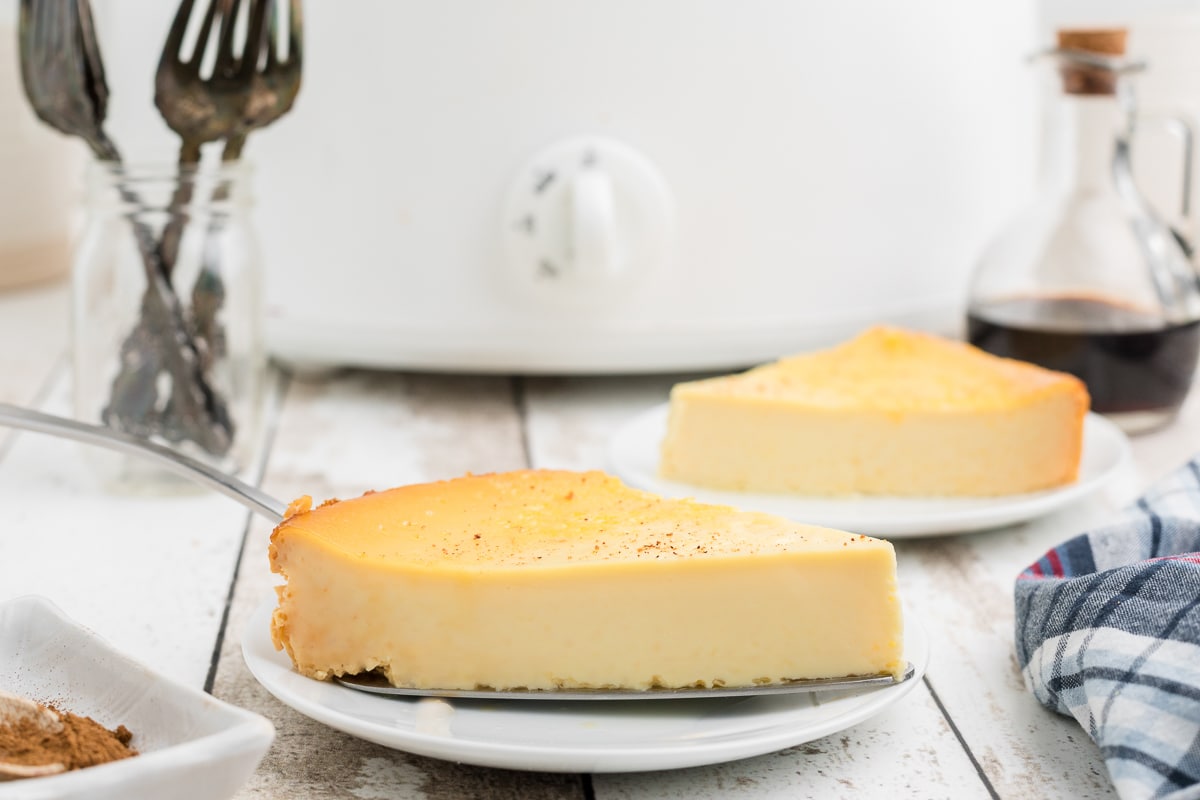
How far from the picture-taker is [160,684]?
50 centimetres

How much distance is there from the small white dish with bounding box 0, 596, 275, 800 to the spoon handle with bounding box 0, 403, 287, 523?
14 cm

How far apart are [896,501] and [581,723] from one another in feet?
1.19

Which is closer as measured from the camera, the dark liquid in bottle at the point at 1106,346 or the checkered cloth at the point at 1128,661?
the checkered cloth at the point at 1128,661

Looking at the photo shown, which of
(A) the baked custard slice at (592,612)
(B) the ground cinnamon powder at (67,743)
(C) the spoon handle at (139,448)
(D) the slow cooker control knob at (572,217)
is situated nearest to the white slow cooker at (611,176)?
(D) the slow cooker control knob at (572,217)

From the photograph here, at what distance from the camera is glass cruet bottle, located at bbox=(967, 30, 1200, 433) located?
1005 millimetres

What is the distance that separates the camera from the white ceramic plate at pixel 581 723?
1.64 feet

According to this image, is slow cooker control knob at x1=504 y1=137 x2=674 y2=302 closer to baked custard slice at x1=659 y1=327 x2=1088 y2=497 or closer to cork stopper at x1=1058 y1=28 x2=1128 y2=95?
baked custard slice at x1=659 y1=327 x2=1088 y2=497

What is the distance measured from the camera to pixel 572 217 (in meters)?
0.95

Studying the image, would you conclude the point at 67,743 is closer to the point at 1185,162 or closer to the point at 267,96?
the point at 267,96

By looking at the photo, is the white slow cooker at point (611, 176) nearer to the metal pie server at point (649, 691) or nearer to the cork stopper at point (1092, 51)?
the cork stopper at point (1092, 51)

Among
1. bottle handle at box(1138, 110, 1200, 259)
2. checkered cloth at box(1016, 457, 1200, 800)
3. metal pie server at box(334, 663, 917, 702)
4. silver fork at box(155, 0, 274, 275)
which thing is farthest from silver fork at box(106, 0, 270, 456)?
bottle handle at box(1138, 110, 1200, 259)

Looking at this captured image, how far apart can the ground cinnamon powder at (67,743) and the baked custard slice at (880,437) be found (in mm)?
445

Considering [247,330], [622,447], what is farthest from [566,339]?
[247,330]

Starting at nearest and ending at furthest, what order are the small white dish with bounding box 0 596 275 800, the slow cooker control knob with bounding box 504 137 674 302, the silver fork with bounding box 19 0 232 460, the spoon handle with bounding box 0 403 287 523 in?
the small white dish with bounding box 0 596 275 800
the spoon handle with bounding box 0 403 287 523
the silver fork with bounding box 19 0 232 460
the slow cooker control knob with bounding box 504 137 674 302
